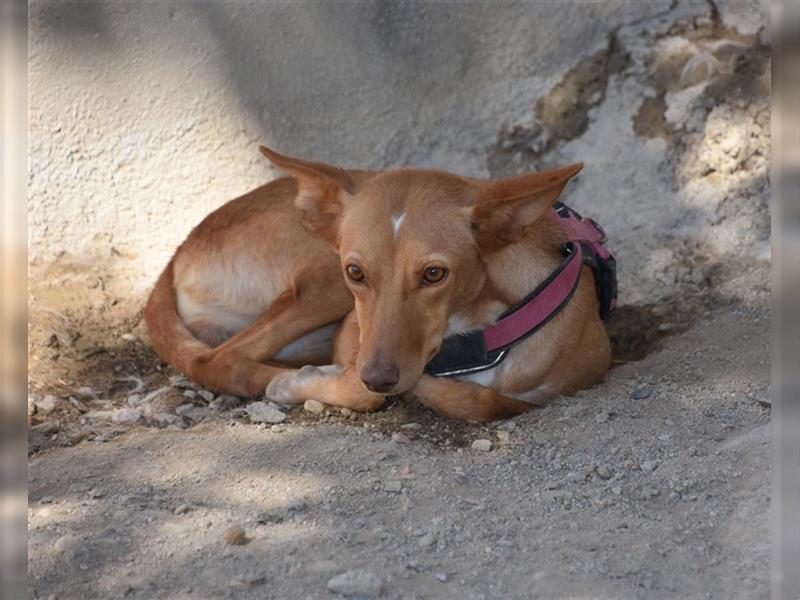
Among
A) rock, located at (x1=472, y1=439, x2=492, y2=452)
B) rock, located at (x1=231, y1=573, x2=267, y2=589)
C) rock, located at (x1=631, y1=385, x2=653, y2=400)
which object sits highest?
rock, located at (x1=231, y1=573, x2=267, y2=589)

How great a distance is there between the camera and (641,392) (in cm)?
443

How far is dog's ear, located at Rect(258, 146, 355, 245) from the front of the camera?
431 centimetres

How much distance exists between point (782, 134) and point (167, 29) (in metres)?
4.21

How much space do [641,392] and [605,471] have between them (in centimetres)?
79

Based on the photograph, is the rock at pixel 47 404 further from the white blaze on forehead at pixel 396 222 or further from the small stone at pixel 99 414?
the white blaze on forehead at pixel 396 222

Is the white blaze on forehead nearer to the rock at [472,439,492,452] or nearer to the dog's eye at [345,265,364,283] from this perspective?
the dog's eye at [345,265,364,283]

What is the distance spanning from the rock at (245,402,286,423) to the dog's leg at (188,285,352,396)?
26cm

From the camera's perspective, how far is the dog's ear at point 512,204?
13.0ft

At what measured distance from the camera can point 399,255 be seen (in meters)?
3.96

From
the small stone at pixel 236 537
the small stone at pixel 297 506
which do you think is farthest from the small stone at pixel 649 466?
the small stone at pixel 236 537

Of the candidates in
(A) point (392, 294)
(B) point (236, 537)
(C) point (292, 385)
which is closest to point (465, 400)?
(A) point (392, 294)

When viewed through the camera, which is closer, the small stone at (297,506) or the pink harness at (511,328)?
the small stone at (297,506)

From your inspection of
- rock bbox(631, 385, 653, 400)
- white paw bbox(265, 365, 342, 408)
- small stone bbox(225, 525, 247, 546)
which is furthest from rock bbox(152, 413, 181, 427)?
rock bbox(631, 385, 653, 400)

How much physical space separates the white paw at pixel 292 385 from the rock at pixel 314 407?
66 mm
